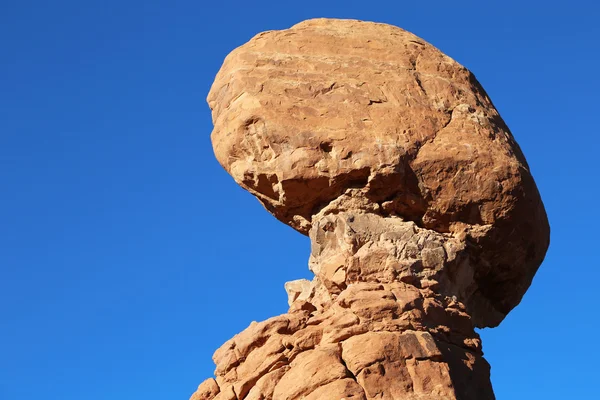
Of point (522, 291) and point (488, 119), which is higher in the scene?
point (488, 119)

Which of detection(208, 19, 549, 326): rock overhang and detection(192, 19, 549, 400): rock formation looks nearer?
detection(192, 19, 549, 400): rock formation

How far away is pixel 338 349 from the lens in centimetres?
1231

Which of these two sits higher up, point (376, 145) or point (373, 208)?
point (376, 145)

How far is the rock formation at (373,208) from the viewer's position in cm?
1234

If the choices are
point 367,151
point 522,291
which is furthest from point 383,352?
point 522,291

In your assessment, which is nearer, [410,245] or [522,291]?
[410,245]

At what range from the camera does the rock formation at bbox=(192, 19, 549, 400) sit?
1234 centimetres

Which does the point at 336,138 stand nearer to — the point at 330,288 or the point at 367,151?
the point at 367,151

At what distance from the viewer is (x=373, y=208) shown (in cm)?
1345

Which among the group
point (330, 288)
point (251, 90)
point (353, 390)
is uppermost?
point (251, 90)

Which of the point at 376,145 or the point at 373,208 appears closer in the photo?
the point at 376,145

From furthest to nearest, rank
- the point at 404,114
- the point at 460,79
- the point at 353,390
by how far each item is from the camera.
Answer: the point at 460,79, the point at 404,114, the point at 353,390

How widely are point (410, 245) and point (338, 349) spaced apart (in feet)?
4.99

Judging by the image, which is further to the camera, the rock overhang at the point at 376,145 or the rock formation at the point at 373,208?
the rock overhang at the point at 376,145
